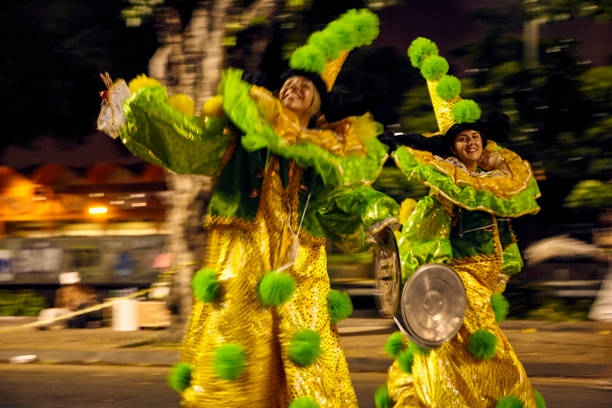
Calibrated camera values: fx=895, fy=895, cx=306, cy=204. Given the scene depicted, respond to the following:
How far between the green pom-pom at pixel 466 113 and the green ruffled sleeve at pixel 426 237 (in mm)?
520

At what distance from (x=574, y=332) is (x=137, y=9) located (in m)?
6.65

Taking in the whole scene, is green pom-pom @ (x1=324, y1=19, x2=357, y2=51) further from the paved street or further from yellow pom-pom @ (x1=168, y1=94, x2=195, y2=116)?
the paved street

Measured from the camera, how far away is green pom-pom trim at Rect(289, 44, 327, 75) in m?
4.03

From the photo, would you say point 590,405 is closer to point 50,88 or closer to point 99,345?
point 99,345

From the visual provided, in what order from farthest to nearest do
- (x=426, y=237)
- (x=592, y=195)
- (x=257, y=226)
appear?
(x=592, y=195) → (x=426, y=237) → (x=257, y=226)

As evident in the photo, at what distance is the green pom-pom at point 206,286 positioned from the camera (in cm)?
379

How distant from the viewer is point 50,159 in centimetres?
1767

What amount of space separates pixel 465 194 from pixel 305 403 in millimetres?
1936

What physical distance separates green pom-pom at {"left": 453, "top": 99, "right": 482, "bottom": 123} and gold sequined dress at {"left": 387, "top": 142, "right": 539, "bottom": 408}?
12.2 inches

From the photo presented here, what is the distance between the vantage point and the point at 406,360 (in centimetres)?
531

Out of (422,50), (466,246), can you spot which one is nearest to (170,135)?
(466,246)

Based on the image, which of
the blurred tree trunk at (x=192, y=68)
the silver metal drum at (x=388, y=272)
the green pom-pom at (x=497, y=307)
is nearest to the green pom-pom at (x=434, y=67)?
the green pom-pom at (x=497, y=307)

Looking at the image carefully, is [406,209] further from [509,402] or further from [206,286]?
[206,286]

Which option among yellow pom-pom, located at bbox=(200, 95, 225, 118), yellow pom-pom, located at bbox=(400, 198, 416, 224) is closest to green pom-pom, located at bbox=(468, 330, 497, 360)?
yellow pom-pom, located at bbox=(400, 198, 416, 224)
